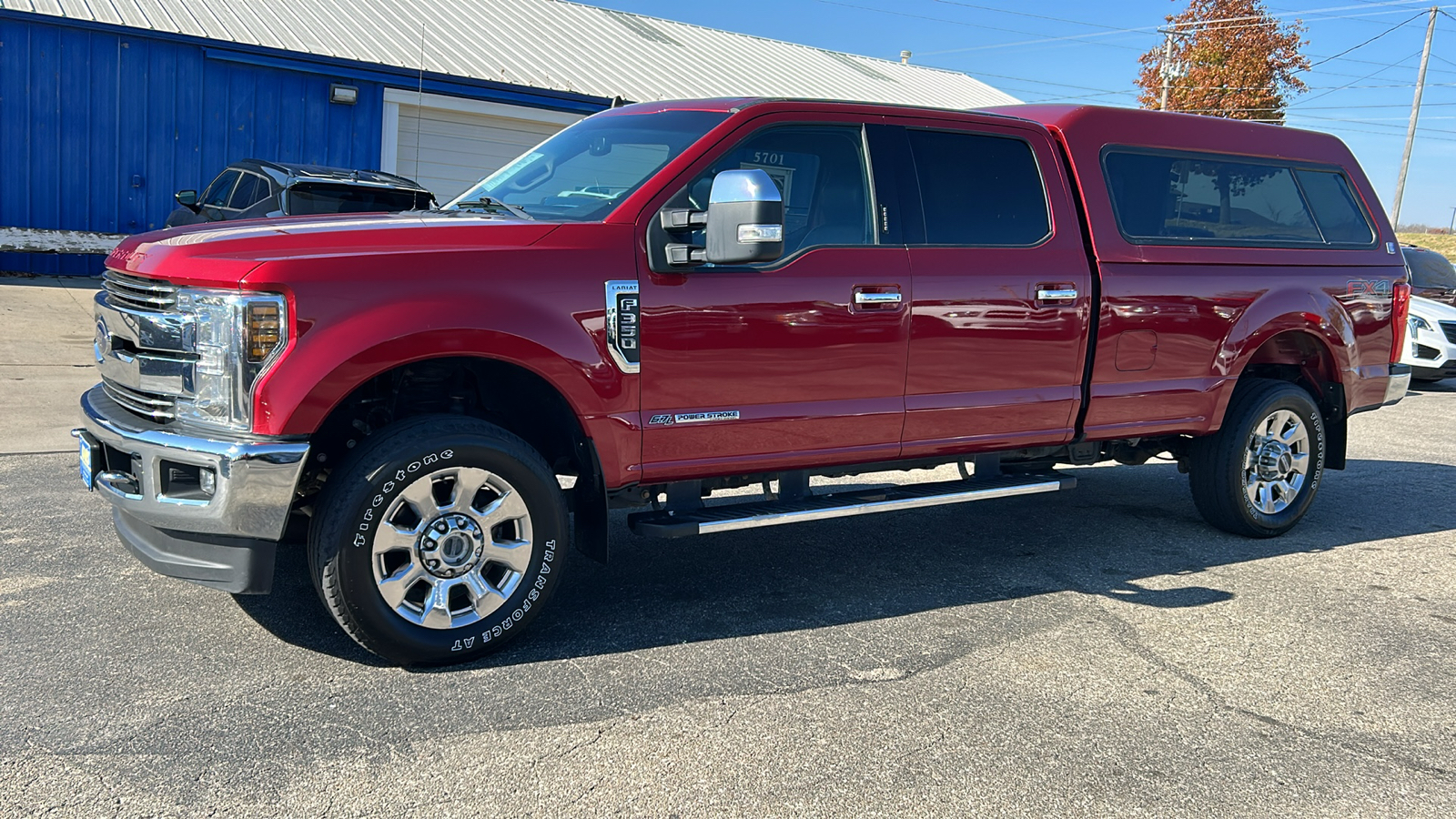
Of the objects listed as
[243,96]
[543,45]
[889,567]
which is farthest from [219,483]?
[543,45]

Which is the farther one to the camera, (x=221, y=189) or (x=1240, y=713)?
(x=221, y=189)

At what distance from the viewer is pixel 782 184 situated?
4.79 meters

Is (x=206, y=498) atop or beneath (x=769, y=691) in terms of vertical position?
atop

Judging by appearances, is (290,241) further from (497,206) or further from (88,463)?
(88,463)

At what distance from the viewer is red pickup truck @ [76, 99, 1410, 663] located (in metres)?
3.71

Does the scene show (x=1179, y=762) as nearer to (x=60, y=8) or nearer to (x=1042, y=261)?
(x=1042, y=261)

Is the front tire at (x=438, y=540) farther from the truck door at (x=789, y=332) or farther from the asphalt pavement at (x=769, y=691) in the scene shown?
the truck door at (x=789, y=332)

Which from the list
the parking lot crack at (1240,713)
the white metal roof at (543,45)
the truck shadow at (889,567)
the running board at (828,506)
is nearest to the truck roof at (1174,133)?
the running board at (828,506)

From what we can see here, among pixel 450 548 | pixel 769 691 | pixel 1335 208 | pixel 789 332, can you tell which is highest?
pixel 1335 208

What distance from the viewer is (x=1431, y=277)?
A: 48.6 feet

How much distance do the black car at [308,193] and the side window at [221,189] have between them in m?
0.08

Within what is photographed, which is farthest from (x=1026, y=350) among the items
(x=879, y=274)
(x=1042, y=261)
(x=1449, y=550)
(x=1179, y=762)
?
(x=1449, y=550)

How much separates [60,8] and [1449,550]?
15785mm

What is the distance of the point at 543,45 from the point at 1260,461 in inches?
639
